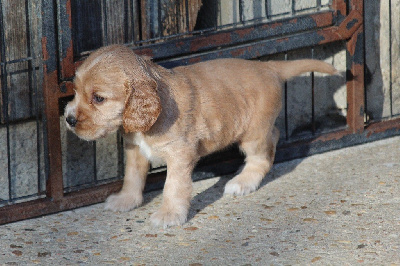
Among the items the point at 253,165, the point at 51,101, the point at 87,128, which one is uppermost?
the point at 51,101

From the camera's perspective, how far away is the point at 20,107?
5578mm

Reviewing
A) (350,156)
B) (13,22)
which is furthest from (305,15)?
(13,22)

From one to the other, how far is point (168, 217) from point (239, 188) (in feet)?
2.60

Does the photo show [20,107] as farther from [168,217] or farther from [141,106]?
[168,217]

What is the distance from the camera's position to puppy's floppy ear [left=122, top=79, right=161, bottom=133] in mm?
4668

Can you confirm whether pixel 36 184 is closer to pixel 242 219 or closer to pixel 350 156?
pixel 242 219

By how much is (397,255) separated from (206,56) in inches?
85.2

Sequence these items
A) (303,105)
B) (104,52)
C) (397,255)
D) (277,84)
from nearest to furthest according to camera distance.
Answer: (397,255) → (104,52) → (277,84) → (303,105)

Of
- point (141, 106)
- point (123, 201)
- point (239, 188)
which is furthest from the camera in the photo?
point (239, 188)

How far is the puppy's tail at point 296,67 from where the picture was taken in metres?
5.71

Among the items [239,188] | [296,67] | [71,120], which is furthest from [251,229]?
[296,67]

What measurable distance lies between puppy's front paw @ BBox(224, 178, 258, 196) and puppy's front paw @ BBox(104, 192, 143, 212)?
26.5 inches

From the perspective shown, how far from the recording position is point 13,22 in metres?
5.42

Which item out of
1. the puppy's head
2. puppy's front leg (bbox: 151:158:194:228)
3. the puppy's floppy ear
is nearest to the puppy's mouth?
the puppy's head
